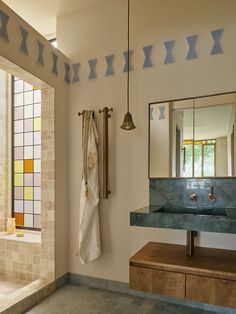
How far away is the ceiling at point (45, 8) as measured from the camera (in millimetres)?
2857

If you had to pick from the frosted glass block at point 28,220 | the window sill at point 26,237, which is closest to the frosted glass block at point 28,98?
the frosted glass block at point 28,220

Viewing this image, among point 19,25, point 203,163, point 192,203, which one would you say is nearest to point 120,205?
point 192,203

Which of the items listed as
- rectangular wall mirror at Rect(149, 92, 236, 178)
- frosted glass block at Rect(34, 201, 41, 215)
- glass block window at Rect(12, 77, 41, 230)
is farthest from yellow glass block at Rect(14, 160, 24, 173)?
rectangular wall mirror at Rect(149, 92, 236, 178)

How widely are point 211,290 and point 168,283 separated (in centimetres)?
31

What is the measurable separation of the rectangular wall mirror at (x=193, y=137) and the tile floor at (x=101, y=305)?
1.24 m

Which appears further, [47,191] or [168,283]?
[47,191]

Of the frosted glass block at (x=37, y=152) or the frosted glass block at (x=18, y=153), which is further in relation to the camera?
the frosted glass block at (x=18, y=153)

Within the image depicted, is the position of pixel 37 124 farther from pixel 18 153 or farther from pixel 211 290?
pixel 211 290

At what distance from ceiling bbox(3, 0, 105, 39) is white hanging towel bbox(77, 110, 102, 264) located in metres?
1.26

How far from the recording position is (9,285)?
3.00 m

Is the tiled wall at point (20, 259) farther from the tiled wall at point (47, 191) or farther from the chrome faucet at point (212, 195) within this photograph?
the chrome faucet at point (212, 195)

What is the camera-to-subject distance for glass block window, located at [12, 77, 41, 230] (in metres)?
3.55

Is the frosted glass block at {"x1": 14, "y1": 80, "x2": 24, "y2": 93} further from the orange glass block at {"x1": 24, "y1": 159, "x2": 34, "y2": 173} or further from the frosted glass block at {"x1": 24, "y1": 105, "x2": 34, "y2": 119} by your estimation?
the orange glass block at {"x1": 24, "y1": 159, "x2": 34, "y2": 173}

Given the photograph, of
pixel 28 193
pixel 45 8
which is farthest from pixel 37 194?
pixel 45 8
